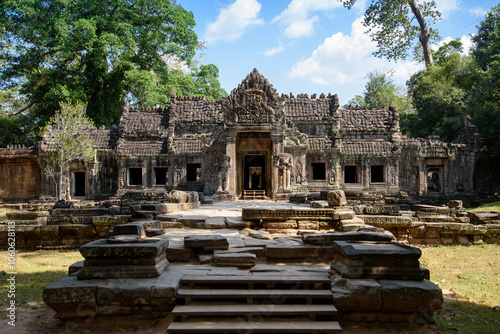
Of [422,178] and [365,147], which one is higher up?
[365,147]

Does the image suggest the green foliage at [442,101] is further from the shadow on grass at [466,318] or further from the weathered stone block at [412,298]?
the weathered stone block at [412,298]

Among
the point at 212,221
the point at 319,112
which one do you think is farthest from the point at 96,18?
the point at 212,221

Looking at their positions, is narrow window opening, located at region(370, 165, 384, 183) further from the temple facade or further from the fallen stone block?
the fallen stone block

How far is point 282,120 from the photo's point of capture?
14461 millimetres

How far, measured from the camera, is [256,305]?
3.55 meters

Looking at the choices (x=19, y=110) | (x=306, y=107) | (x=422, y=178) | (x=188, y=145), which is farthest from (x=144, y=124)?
(x=422, y=178)

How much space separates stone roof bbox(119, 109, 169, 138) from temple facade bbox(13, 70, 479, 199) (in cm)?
6

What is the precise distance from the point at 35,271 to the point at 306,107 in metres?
16.4

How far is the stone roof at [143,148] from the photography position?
19.1 metres

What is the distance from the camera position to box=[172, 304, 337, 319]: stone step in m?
3.39

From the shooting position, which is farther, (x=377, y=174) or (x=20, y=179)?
(x=20, y=179)

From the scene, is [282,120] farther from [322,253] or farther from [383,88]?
[383,88]

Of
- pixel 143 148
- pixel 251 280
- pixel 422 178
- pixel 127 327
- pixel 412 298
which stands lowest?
pixel 127 327

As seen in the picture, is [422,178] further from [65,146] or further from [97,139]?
[65,146]
